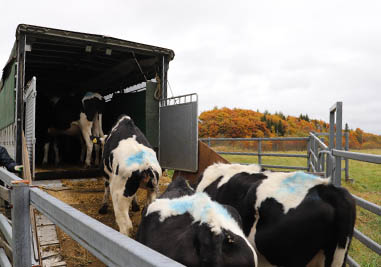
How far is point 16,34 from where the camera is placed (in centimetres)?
713

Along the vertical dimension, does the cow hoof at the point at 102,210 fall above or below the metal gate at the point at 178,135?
below

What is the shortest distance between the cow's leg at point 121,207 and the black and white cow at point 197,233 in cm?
221

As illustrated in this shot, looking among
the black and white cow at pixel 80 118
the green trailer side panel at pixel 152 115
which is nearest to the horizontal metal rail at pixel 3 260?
the green trailer side panel at pixel 152 115

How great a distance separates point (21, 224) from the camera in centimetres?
241

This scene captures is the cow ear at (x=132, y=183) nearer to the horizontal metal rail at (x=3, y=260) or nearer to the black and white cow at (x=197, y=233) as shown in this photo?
the horizontal metal rail at (x=3, y=260)

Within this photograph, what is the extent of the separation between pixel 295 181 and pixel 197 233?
1.46m

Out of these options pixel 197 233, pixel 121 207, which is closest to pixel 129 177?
pixel 121 207

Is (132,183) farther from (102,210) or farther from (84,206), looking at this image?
(84,206)

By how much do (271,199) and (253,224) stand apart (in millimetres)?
323

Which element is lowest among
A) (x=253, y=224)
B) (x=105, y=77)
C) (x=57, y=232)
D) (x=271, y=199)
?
(x=57, y=232)

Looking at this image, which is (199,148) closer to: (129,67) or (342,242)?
(129,67)

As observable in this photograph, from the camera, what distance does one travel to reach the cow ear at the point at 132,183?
523cm

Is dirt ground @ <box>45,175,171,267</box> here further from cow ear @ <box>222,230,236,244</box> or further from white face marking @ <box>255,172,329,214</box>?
cow ear @ <box>222,230,236,244</box>

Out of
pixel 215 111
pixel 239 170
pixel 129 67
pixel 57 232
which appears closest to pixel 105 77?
pixel 129 67
